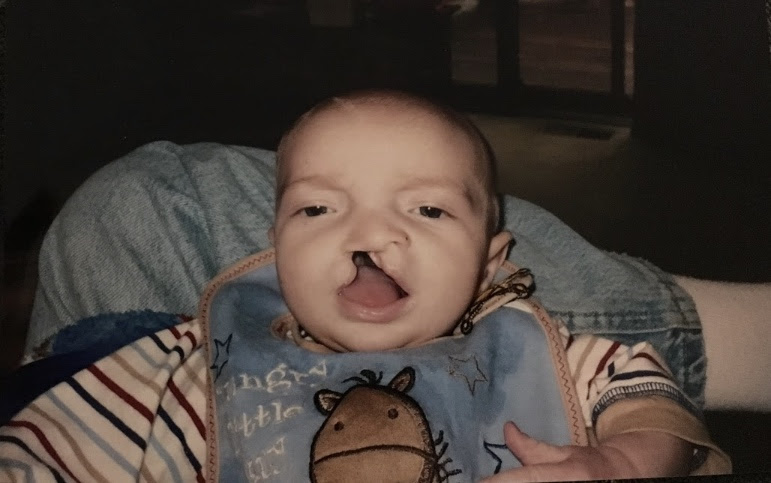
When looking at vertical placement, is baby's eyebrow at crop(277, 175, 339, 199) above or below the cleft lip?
above

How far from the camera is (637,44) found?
658mm

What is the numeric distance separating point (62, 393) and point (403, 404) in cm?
27

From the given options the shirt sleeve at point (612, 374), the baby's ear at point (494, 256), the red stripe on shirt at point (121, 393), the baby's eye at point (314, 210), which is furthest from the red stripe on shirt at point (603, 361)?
the red stripe on shirt at point (121, 393)

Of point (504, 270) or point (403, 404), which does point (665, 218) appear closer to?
point (504, 270)

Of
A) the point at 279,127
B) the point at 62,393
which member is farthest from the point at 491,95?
the point at 62,393

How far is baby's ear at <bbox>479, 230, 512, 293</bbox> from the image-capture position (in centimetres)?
61

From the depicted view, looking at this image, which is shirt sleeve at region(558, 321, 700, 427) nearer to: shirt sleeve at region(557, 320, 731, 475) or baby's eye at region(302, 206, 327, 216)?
shirt sleeve at region(557, 320, 731, 475)

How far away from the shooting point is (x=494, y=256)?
62 centimetres

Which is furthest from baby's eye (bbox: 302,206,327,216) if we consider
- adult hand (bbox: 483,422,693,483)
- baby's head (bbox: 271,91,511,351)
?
adult hand (bbox: 483,422,693,483)

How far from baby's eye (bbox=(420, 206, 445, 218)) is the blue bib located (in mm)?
106

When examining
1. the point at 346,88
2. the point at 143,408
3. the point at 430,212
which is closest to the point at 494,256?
the point at 430,212

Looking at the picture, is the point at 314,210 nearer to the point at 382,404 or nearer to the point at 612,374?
the point at 382,404

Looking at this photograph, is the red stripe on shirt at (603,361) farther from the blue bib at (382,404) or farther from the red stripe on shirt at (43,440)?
the red stripe on shirt at (43,440)

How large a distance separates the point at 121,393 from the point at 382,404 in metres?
0.22
